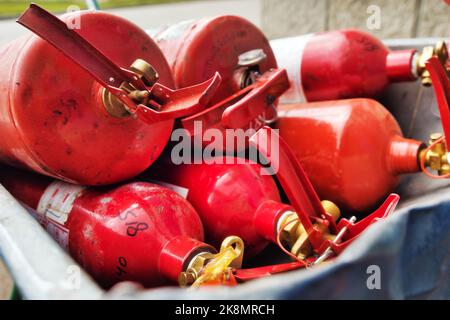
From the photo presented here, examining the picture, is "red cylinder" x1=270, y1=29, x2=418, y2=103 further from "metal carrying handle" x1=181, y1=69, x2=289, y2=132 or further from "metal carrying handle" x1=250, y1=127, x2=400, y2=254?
"metal carrying handle" x1=250, y1=127, x2=400, y2=254

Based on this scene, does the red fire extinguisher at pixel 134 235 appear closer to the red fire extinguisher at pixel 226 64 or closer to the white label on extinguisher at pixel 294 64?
the red fire extinguisher at pixel 226 64

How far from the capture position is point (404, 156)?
0.75 m

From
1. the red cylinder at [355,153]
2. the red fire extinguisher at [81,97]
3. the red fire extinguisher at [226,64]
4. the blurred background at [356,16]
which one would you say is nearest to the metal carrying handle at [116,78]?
the red fire extinguisher at [81,97]

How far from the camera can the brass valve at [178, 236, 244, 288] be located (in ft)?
1.54

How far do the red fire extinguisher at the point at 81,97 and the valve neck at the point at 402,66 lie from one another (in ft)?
1.66

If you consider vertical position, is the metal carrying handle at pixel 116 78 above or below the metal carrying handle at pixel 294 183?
above

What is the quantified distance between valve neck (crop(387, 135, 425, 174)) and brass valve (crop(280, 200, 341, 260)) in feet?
0.61

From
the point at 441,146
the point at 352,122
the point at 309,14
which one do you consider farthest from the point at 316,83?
the point at 309,14

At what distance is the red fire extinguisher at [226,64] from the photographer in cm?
69

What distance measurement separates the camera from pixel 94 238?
1.90 ft

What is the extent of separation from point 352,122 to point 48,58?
494mm

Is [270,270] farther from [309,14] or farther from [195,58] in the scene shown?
[309,14]

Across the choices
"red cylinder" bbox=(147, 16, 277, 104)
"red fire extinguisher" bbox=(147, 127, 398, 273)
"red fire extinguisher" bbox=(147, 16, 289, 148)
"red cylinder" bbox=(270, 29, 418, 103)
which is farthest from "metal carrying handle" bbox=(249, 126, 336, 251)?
"red cylinder" bbox=(270, 29, 418, 103)

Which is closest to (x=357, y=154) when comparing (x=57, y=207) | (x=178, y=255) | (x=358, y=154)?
(x=358, y=154)
